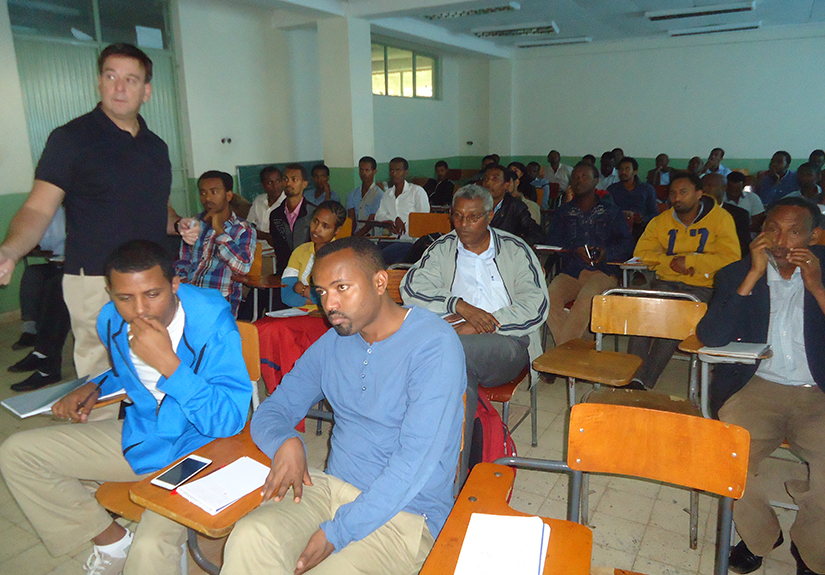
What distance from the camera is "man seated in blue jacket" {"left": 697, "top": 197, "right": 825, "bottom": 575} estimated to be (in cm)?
194

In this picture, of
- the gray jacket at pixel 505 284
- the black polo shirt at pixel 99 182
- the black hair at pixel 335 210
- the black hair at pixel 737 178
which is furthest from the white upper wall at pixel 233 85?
the black hair at pixel 737 178

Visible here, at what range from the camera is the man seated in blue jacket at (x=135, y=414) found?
1.63 meters

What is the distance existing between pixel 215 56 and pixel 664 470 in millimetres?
7086

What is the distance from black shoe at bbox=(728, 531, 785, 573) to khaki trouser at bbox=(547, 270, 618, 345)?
1671 millimetres

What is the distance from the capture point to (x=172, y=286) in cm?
172

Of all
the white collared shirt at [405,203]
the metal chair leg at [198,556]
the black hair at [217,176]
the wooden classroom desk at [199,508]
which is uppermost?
the black hair at [217,176]

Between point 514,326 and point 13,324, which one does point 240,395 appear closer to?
point 514,326

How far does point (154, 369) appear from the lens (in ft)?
5.67

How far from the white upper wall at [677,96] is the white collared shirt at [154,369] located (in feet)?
36.0

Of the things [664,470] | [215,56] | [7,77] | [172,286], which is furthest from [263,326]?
[215,56]

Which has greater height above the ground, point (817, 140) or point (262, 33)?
point (262, 33)

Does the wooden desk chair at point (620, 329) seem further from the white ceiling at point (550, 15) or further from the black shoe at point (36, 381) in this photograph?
the white ceiling at point (550, 15)

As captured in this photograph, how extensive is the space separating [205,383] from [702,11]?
9.10 metres

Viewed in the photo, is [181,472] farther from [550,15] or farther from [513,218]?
[550,15]
